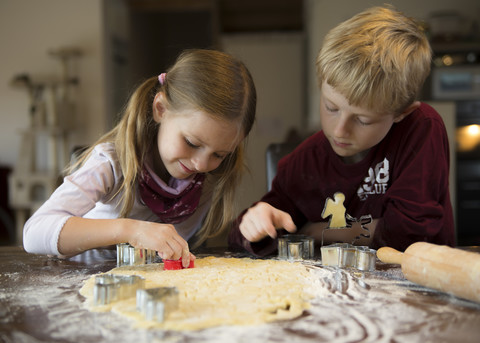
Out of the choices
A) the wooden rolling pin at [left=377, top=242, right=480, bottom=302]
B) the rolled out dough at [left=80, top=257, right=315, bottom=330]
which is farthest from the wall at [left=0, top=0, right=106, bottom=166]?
the wooden rolling pin at [left=377, top=242, right=480, bottom=302]

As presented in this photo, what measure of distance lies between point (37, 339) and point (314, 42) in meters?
4.37

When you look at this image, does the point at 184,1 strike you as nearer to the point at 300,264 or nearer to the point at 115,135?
the point at 115,135

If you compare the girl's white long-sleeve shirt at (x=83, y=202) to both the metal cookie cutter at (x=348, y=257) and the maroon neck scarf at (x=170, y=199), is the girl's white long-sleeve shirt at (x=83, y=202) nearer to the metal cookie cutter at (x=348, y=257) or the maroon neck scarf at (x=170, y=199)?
the maroon neck scarf at (x=170, y=199)

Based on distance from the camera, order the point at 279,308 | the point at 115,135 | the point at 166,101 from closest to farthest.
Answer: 1. the point at 279,308
2. the point at 166,101
3. the point at 115,135

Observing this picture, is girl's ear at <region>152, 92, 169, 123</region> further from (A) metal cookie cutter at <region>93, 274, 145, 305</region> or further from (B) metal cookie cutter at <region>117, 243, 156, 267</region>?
(A) metal cookie cutter at <region>93, 274, 145, 305</region>

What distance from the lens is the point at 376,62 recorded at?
0.98 meters

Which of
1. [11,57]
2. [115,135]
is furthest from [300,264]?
[11,57]

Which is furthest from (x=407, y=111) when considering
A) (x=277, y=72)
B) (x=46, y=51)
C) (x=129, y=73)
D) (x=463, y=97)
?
(x=129, y=73)

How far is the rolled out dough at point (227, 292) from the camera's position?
1.93ft

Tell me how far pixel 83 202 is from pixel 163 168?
0.82 feet

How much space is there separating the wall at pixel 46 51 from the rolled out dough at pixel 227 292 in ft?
12.4

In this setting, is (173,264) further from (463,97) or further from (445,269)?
(463,97)

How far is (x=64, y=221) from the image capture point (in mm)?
961

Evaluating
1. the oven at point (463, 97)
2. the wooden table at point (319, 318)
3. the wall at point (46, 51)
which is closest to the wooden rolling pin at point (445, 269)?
the wooden table at point (319, 318)
